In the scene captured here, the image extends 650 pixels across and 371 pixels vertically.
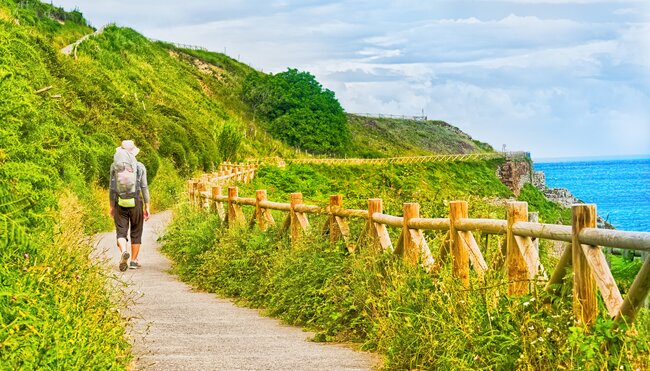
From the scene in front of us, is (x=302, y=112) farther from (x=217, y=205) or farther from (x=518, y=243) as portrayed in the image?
(x=518, y=243)

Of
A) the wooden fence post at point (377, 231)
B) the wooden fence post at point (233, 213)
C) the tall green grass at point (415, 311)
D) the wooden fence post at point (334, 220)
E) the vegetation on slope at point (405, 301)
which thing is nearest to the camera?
the tall green grass at point (415, 311)

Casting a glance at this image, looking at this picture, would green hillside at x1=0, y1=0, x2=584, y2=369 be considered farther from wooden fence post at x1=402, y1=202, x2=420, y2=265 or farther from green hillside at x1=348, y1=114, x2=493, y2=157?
wooden fence post at x1=402, y1=202, x2=420, y2=265

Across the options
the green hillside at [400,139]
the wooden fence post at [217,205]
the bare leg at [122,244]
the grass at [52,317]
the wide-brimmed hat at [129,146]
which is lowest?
the bare leg at [122,244]

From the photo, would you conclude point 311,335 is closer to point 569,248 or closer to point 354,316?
point 354,316

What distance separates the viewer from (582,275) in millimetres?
6859

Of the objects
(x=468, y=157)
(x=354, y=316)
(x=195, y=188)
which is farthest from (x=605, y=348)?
(x=468, y=157)

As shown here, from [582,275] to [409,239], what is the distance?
3554mm

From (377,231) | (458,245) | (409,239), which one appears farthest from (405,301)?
(377,231)

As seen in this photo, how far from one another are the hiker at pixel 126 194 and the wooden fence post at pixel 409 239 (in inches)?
283

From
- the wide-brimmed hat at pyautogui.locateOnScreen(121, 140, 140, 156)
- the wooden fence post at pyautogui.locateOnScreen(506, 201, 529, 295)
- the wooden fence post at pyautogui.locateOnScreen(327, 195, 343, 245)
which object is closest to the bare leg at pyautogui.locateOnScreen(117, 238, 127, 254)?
the wide-brimmed hat at pyautogui.locateOnScreen(121, 140, 140, 156)

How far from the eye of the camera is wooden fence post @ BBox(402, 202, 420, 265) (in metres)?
10.1

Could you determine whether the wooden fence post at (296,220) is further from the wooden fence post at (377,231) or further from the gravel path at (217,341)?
the wooden fence post at (377,231)

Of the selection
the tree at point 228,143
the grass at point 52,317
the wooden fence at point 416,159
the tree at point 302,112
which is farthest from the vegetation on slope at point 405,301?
the tree at point 302,112

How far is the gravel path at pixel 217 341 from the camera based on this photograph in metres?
9.32
